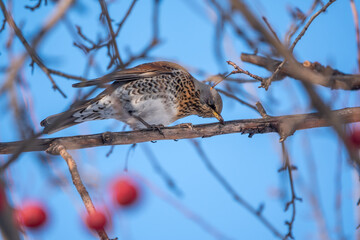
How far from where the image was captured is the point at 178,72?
161 inches

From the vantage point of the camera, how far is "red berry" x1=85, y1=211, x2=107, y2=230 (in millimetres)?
1673

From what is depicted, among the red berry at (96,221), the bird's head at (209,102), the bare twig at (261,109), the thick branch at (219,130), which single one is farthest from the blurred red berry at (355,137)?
the bird's head at (209,102)

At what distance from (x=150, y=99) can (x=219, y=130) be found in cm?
94

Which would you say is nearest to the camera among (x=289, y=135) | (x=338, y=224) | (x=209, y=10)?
(x=338, y=224)

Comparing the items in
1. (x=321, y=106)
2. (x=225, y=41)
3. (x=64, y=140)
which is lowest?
(x=321, y=106)

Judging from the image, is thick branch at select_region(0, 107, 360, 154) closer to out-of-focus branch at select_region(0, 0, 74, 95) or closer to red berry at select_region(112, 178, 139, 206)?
red berry at select_region(112, 178, 139, 206)

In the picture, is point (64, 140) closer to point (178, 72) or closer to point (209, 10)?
point (209, 10)

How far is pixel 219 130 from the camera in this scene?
3090 millimetres

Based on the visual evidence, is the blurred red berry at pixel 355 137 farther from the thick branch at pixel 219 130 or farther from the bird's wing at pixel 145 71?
the bird's wing at pixel 145 71

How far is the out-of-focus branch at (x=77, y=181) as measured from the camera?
5.82ft

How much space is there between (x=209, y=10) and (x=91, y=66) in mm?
945

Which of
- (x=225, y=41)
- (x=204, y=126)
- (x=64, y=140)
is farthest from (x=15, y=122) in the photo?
(x=204, y=126)

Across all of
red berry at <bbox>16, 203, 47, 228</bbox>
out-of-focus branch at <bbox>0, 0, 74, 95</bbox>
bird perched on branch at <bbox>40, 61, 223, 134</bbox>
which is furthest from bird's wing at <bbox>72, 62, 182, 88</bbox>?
out-of-focus branch at <bbox>0, 0, 74, 95</bbox>

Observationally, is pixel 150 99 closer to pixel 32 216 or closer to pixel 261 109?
pixel 261 109
